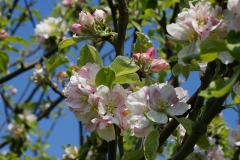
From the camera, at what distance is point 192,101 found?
128 centimetres

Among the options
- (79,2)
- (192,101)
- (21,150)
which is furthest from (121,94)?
(21,150)

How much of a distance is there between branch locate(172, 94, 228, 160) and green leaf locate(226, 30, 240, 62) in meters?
0.13

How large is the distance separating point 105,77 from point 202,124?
351 millimetres

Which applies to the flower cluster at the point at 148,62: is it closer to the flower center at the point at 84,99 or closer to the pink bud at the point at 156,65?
the pink bud at the point at 156,65

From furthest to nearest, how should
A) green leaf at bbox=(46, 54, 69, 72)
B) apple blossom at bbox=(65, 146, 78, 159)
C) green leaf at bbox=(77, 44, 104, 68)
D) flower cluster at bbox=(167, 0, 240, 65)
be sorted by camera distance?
green leaf at bbox=(46, 54, 69, 72), apple blossom at bbox=(65, 146, 78, 159), green leaf at bbox=(77, 44, 104, 68), flower cluster at bbox=(167, 0, 240, 65)

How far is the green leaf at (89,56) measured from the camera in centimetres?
136

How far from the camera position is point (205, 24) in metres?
1.07

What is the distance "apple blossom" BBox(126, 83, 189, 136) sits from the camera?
121cm

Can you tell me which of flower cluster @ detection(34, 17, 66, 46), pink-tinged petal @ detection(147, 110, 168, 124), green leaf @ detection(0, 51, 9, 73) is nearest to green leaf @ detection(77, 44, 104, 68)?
pink-tinged petal @ detection(147, 110, 168, 124)

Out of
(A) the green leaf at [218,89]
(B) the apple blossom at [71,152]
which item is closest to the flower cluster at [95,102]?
(A) the green leaf at [218,89]

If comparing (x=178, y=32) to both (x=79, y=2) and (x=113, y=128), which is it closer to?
(x=113, y=128)

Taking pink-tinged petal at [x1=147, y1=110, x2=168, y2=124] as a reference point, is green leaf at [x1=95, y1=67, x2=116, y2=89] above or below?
above

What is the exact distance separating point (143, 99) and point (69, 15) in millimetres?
2815

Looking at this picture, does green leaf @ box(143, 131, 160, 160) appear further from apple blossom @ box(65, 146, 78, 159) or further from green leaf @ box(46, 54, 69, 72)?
green leaf @ box(46, 54, 69, 72)
